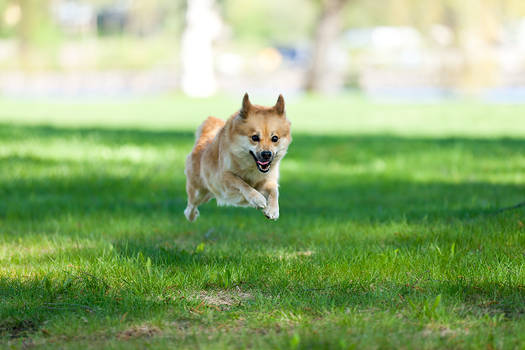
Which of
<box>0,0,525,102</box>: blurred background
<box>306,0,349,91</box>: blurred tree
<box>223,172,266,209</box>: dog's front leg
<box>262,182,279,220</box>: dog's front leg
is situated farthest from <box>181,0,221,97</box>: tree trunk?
<box>223,172,266,209</box>: dog's front leg

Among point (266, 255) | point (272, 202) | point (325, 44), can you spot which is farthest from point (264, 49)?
point (272, 202)

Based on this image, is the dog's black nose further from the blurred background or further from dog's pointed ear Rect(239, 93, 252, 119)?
the blurred background

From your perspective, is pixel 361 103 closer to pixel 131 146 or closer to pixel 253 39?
pixel 131 146

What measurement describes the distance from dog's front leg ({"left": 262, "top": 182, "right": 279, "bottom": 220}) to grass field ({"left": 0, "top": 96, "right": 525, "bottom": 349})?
509 millimetres

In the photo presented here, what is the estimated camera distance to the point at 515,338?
3.87m

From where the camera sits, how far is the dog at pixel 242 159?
15.9ft

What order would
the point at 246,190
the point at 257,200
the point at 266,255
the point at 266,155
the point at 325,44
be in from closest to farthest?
the point at 266,155, the point at 257,200, the point at 246,190, the point at 266,255, the point at 325,44

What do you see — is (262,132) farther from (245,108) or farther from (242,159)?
(242,159)

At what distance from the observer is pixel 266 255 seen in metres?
5.72

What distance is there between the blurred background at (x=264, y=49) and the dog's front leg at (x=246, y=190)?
2280 centimetres

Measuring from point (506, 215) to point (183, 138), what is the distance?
9.08 m

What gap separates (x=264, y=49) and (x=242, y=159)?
71062 millimetres

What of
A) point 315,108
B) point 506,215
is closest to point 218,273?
point 506,215

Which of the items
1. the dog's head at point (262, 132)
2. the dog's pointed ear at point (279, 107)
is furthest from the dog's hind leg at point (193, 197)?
the dog's pointed ear at point (279, 107)
